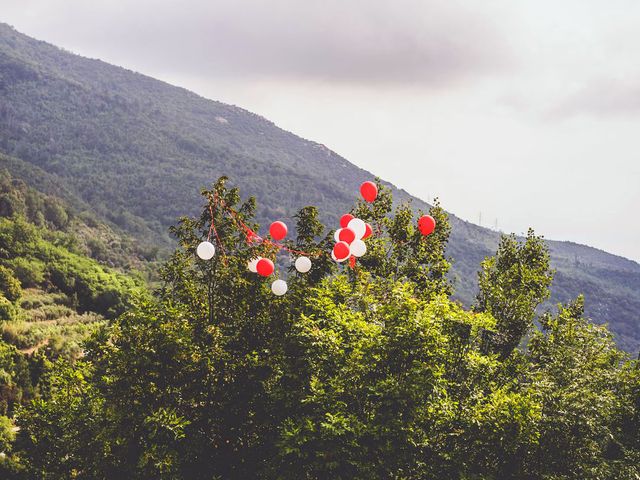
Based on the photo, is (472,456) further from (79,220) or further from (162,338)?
(79,220)

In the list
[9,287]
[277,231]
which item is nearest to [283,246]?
[277,231]

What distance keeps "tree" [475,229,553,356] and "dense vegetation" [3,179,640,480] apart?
4368 millimetres

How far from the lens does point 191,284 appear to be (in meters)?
15.5

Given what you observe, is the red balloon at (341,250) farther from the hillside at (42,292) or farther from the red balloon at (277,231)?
the hillside at (42,292)

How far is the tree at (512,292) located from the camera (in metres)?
20.9

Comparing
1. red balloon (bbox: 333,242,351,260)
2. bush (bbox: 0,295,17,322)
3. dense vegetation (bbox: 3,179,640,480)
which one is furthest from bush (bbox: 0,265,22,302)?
red balloon (bbox: 333,242,351,260)

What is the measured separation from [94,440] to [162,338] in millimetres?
3151

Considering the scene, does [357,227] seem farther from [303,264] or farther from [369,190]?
[369,190]

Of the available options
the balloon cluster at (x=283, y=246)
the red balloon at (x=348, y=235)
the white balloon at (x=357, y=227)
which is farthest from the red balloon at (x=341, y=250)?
the white balloon at (x=357, y=227)

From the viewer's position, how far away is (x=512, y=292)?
2067cm

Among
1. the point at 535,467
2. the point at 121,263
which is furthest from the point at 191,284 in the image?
the point at 121,263

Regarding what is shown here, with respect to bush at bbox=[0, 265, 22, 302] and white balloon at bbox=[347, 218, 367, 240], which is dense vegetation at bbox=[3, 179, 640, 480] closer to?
white balloon at bbox=[347, 218, 367, 240]

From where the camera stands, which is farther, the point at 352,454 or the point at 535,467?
the point at 535,467

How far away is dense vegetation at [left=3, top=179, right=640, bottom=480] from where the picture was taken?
39.4ft
